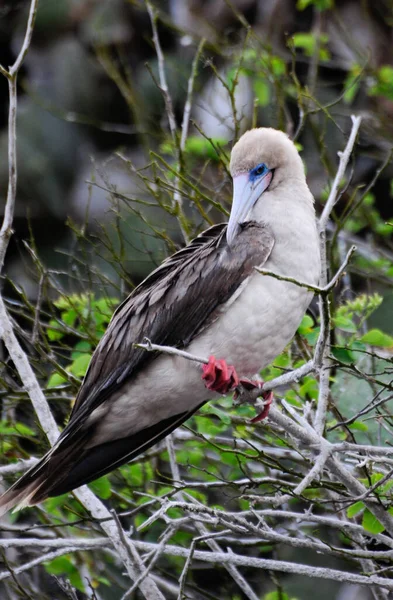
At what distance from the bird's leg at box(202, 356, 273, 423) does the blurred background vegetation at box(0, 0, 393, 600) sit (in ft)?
0.86

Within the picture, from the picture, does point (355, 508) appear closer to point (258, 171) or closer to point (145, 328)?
point (145, 328)

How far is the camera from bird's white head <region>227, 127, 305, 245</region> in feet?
15.4

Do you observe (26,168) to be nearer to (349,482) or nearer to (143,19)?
(143,19)

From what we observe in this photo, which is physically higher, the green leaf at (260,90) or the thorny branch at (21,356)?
the green leaf at (260,90)

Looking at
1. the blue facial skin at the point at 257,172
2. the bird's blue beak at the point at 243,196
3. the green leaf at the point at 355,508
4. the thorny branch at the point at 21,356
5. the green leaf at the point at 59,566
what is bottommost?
the green leaf at the point at 59,566

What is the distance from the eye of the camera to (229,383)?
4.20 m

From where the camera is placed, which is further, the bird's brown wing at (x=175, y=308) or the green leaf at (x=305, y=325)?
the green leaf at (x=305, y=325)

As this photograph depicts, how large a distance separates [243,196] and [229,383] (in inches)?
34.3

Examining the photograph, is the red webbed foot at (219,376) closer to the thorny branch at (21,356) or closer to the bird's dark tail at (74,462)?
the bird's dark tail at (74,462)

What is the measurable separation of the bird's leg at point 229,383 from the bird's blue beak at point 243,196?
55cm

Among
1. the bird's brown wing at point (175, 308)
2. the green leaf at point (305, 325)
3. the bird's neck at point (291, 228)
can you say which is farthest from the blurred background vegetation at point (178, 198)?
the bird's brown wing at point (175, 308)

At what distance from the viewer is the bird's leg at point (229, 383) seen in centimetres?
417

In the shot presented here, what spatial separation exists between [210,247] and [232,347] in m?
0.47

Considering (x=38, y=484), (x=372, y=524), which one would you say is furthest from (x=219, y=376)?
(x=38, y=484)
